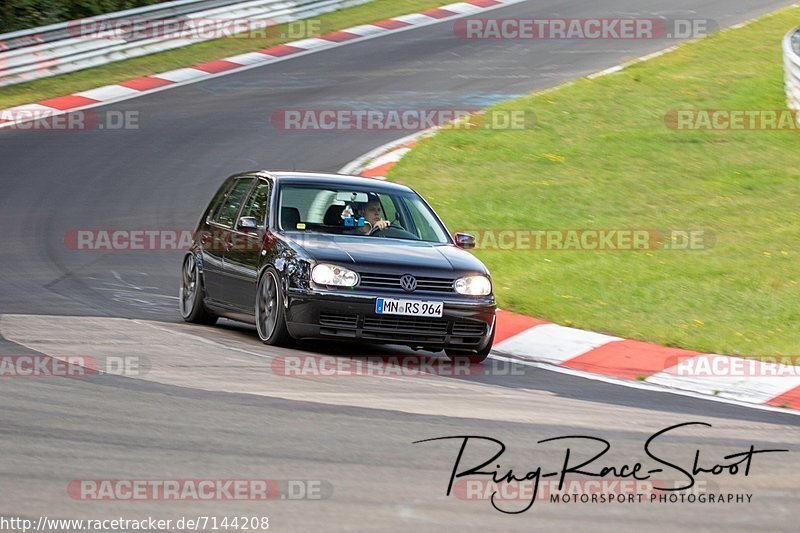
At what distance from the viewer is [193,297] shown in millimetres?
11812

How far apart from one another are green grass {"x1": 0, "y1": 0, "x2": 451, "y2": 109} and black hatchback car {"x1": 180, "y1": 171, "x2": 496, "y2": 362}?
12.6 meters

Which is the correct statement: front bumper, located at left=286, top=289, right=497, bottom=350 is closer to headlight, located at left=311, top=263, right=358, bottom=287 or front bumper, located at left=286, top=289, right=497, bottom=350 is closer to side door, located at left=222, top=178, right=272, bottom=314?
headlight, located at left=311, top=263, right=358, bottom=287

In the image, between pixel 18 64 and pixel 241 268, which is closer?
pixel 241 268

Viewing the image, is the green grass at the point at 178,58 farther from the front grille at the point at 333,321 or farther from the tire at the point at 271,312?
the front grille at the point at 333,321

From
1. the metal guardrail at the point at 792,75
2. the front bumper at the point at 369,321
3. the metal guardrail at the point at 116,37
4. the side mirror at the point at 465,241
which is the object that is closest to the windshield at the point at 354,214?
the side mirror at the point at 465,241

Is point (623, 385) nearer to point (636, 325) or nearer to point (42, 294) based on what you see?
point (636, 325)

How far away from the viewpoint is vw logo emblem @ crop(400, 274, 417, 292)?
987 centimetres

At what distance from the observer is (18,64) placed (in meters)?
24.5

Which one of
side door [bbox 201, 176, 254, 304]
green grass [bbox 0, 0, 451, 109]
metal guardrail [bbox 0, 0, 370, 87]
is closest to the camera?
side door [bbox 201, 176, 254, 304]

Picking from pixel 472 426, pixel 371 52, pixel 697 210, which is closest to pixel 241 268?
pixel 472 426

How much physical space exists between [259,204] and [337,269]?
5.61 feet

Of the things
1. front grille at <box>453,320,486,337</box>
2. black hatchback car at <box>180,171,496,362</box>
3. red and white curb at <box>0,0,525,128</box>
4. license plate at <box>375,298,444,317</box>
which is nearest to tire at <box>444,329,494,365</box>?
black hatchback car at <box>180,171,496,362</box>

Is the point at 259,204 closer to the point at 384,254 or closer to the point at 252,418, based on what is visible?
the point at 384,254

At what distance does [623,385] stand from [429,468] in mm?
3573
